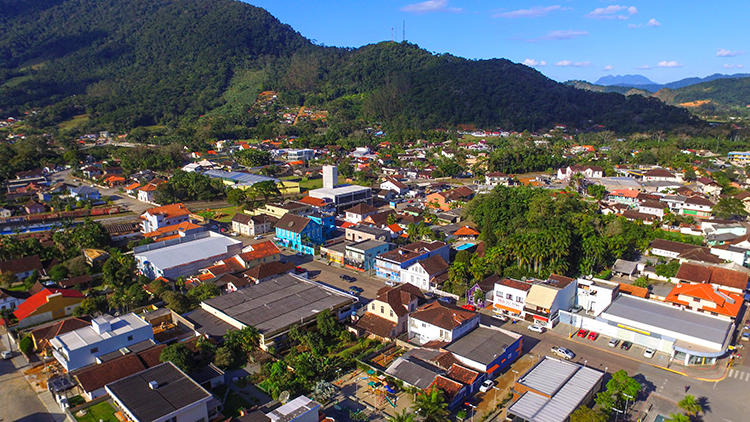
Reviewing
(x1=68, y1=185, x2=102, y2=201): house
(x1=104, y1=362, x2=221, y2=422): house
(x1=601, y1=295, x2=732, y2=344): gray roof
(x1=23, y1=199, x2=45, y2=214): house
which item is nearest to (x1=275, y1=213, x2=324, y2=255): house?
(x1=104, y1=362, x2=221, y2=422): house

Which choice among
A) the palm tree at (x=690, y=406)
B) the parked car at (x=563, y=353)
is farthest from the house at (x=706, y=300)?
the palm tree at (x=690, y=406)

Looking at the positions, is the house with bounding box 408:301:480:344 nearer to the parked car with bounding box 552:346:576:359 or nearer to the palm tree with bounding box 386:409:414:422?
the parked car with bounding box 552:346:576:359

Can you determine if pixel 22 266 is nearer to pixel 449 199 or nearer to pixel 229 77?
pixel 449 199

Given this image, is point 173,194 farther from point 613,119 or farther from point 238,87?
point 613,119

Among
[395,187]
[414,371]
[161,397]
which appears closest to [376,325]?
[414,371]

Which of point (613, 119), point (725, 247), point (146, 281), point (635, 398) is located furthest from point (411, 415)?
point (613, 119)

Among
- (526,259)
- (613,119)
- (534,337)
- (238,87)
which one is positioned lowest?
(534,337)

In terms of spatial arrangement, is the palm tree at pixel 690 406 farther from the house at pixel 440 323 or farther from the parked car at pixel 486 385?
the house at pixel 440 323
